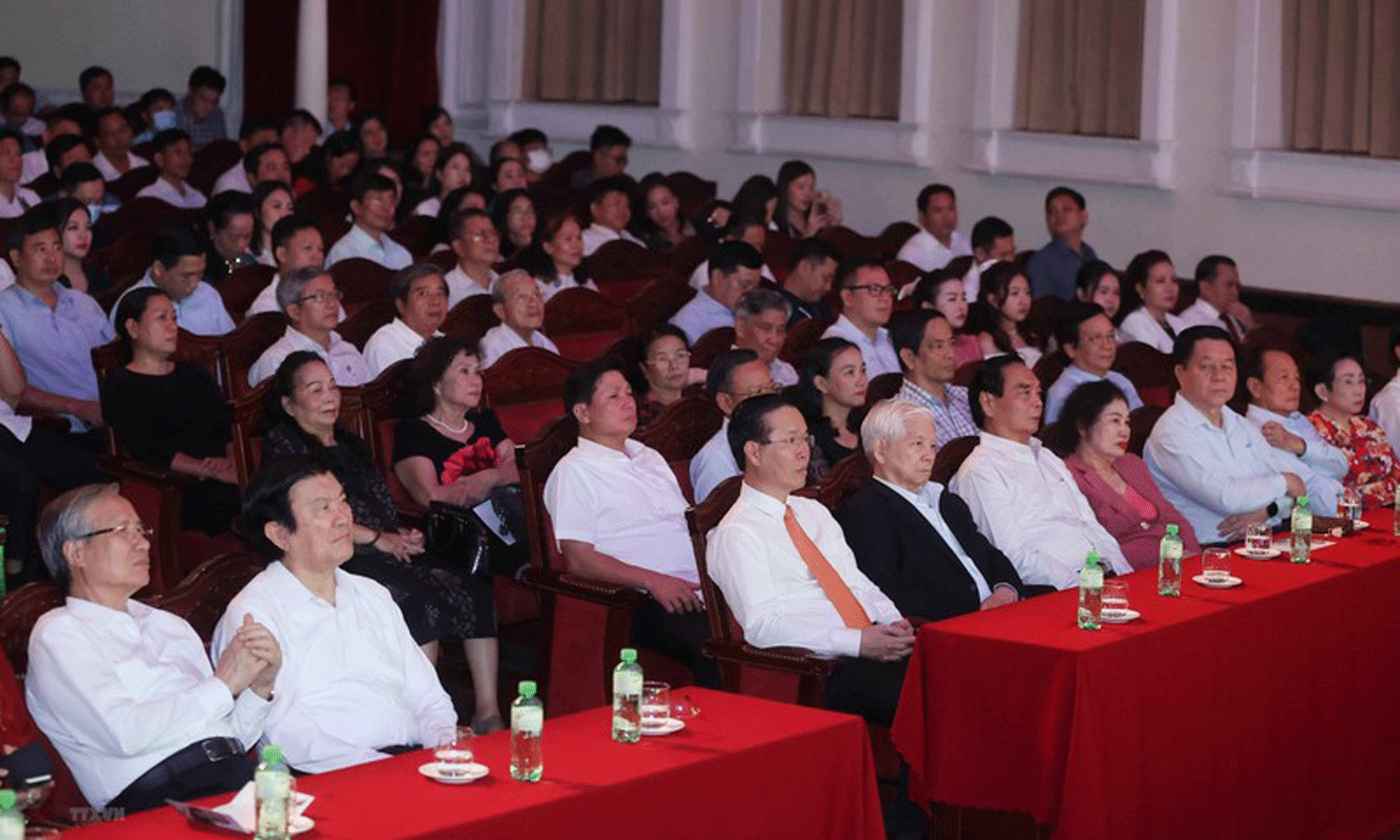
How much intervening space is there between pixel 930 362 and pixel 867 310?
0.93 meters

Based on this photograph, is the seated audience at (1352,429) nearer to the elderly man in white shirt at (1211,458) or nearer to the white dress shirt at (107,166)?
the elderly man in white shirt at (1211,458)

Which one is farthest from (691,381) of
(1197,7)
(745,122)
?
(745,122)

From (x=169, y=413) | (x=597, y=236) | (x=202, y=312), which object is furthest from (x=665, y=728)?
(x=597, y=236)

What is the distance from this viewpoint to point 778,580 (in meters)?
4.43

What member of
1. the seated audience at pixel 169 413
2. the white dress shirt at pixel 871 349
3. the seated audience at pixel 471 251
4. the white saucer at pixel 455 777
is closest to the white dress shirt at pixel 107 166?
the seated audience at pixel 471 251

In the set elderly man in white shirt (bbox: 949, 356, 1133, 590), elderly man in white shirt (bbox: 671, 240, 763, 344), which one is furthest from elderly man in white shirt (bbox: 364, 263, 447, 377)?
elderly man in white shirt (bbox: 949, 356, 1133, 590)

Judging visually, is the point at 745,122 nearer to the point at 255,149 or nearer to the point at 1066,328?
the point at 255,149

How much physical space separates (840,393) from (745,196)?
4331 mm

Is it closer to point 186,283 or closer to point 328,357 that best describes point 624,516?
point 328,357

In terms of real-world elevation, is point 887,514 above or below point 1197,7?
below

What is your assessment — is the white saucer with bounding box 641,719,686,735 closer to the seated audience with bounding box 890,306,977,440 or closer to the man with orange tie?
the man with orange tie

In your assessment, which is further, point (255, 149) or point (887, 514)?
point (255, 149)

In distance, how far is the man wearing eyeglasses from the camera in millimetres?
6875

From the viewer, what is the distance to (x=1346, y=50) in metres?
9.23
